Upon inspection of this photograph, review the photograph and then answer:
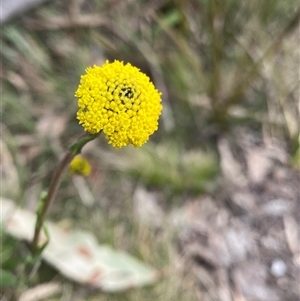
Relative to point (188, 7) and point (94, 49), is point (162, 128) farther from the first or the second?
point (188, 7)

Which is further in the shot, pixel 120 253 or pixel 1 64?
pixel 1 64

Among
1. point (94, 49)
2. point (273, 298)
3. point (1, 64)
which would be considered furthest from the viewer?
point (94, 49)

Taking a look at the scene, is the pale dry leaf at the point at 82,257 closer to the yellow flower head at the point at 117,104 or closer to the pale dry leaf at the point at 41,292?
the pale dry leaf at the point at 41,292

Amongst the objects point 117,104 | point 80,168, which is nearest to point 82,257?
point 80,168

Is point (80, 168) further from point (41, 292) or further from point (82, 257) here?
point (41, 292)

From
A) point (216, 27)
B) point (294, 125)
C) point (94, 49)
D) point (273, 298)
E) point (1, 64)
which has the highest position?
point (1, 64)

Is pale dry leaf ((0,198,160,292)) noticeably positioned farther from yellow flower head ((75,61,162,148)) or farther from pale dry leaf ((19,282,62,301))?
yellow flower head ((75,61,162,148))

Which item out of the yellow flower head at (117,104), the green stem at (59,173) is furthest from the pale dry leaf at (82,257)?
the yellow flower head at (117,104)

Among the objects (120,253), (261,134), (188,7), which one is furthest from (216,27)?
(120,253)

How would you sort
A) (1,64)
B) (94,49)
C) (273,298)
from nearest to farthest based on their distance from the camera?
(273,298) → (1,64) → (94,49)
